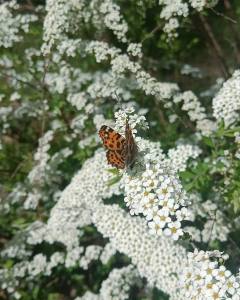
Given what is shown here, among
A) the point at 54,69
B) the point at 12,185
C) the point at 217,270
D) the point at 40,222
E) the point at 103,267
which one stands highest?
the point at 54,69

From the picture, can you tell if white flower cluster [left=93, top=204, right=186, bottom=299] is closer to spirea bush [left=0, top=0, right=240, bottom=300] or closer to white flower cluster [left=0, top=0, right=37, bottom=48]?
spirea bush [left=0, top=0, right=240, bottom=300]

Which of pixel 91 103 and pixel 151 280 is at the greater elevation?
pixel 91 103

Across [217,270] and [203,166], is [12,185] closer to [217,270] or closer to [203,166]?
[203,166]

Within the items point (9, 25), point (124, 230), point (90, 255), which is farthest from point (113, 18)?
point (90, 255)

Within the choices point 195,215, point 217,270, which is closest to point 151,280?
point 195,215

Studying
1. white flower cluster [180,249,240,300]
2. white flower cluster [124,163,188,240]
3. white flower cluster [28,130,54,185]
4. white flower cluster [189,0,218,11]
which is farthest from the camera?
white flower cluster [28,130,54,185]

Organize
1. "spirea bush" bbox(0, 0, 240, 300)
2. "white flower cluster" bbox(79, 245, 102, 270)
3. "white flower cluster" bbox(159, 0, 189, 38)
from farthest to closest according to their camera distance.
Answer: "white flower cluster" bbox(79, 245, 102, 270) < "white flower cluster" bbox(159, 0, 189, 38) < "spirea bush" bbox(0, 0, 240, 300)

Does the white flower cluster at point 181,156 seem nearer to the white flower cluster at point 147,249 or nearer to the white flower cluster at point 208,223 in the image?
the white flower cluster at point 208,223

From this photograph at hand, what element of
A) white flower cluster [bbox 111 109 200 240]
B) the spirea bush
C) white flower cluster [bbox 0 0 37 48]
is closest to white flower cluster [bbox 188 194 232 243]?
the spirea bush
